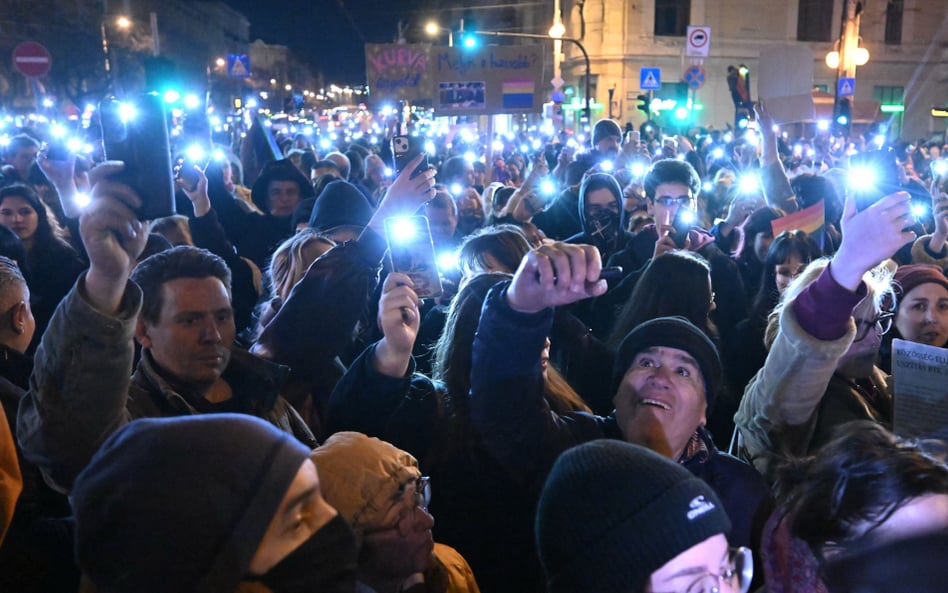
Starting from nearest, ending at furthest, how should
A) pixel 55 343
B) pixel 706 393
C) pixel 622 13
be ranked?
pixel 55 343 < pixel 706 393 < pixel 622 13

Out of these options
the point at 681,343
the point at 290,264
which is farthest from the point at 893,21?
the point at 681,343

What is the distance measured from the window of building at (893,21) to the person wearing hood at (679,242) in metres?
39.9

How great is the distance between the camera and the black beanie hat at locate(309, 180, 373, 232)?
501 cm

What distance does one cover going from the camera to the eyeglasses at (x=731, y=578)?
167 cm

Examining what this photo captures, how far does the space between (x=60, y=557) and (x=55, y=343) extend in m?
0.62

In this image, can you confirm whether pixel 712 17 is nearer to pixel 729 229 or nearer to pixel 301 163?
pixel 301 163

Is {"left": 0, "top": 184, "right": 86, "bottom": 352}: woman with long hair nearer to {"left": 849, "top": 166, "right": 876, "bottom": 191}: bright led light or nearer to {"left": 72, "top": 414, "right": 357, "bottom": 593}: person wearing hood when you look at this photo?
{"left": 72, "top": 414, "right": 357, "bottom": 593}: person wearing hood

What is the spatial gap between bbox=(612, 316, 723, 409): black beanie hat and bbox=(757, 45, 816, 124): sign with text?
18.4 ft

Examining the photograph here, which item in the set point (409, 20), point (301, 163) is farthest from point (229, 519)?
point (409, 20)

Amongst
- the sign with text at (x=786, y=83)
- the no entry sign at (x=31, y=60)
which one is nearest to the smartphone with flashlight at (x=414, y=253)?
the sign with text at (x=786, y=83)

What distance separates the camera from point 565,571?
171cm

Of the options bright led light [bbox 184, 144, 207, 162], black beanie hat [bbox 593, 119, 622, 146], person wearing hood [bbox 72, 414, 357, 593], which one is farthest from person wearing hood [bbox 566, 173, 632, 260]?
black beanie hat [bbox 593, 119, 622, 146]

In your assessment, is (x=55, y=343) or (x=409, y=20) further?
(x=409, y=20)

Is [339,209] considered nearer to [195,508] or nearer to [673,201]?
[673,201]
